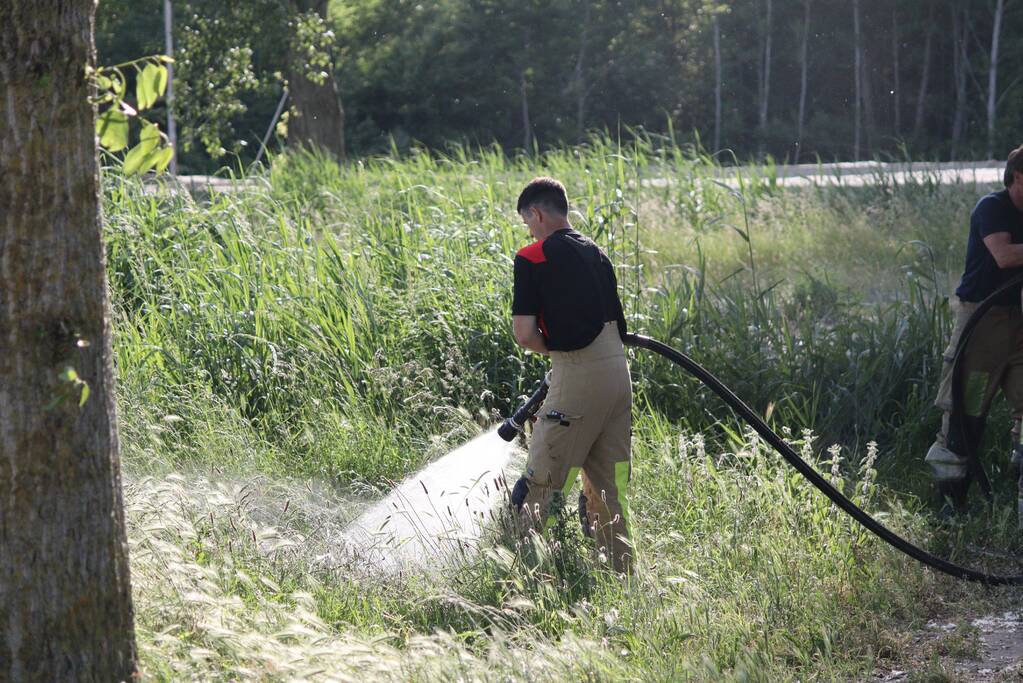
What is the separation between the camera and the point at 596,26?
48.0 metres

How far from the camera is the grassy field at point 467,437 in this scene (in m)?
3.86

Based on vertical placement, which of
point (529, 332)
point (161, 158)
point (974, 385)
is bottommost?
point (974, 385)

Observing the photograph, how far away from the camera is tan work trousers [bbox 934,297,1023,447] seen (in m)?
5.54

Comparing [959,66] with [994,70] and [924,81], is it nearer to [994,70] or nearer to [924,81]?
[924,81]

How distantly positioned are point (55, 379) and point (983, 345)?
14.3ft

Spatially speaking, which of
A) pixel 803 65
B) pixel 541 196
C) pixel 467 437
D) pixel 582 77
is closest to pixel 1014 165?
pixel 541 196

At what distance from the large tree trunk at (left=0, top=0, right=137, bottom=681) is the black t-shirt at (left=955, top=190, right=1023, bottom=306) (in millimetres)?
4054

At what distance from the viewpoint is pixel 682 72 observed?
1960 inches

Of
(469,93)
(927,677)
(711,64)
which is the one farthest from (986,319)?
(711,64)

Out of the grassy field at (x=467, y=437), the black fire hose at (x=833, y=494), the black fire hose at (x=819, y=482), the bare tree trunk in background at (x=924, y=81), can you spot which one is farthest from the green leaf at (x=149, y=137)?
the bare tree trunk in background at (x=924, y=81)

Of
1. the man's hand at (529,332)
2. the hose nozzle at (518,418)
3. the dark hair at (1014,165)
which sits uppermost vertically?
the dark hair at (1014,165)

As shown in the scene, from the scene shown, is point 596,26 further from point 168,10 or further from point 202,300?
point 202,300

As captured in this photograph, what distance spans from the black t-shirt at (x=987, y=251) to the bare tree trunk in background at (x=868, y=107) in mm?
38084

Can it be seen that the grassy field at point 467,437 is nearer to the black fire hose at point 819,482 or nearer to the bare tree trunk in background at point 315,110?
the black fire hose at point 819,482
